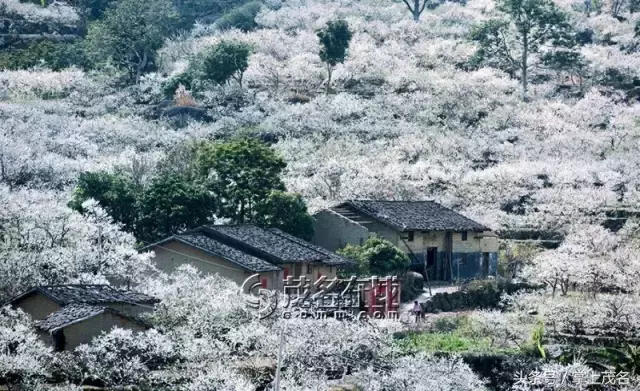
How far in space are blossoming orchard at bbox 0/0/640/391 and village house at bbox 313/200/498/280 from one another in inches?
4.7

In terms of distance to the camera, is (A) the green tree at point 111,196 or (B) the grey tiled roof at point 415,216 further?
(B) the grey tiled roof at point 415,216

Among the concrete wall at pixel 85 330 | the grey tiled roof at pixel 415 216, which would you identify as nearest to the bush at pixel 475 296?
the grey tiled roof at pixel 415 216

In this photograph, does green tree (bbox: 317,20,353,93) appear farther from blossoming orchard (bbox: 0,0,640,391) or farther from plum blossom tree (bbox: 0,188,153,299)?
plum blossom tree (bbox: 0,188,153,299)

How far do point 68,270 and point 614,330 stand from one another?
1900 centimetres

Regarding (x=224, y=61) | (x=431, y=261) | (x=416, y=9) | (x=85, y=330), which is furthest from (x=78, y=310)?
(x=416, y=9)

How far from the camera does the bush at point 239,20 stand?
113m

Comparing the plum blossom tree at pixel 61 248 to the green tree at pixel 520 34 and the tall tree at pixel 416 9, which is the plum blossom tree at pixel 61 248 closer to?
the green tree at pixel 520 34

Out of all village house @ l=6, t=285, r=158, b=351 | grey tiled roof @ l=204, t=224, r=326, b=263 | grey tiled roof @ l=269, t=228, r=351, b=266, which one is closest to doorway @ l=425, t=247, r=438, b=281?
grey tiled roof @ l=269, t=228, r=351, b=266

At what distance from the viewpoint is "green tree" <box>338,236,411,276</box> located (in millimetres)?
55094

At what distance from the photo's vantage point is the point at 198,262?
5100 centimetres

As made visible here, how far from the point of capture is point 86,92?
92.1 metres

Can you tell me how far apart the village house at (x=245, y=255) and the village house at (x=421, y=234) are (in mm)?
5037

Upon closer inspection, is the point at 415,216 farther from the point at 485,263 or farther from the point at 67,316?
the point at 67,316

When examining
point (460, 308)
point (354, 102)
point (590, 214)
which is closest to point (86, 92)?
point (354, 102)
